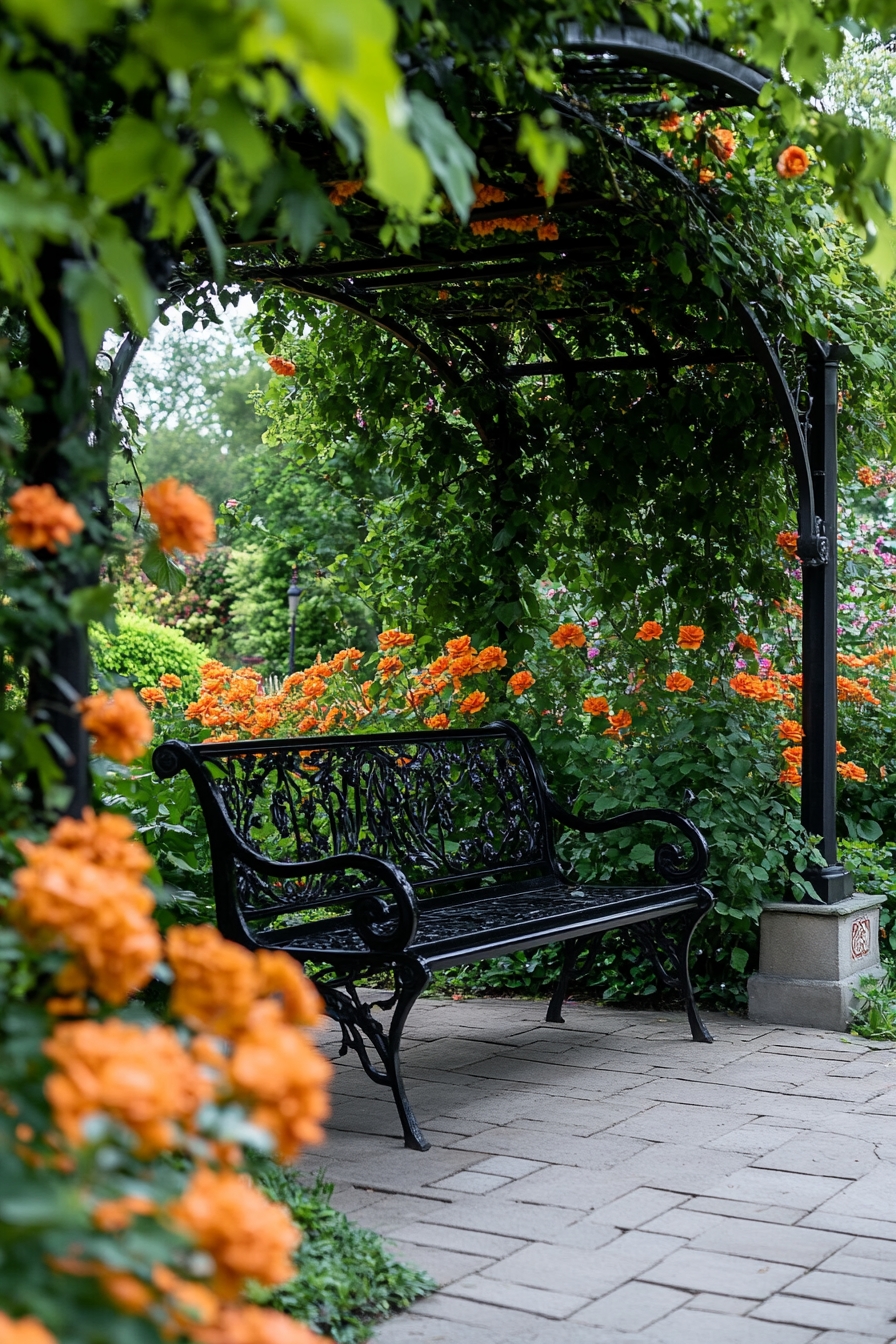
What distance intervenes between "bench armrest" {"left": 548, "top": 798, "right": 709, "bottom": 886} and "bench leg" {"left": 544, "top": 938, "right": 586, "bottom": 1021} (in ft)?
1.36

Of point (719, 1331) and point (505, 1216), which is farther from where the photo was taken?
point (505, 1216)

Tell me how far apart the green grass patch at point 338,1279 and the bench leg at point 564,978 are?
7.05ft

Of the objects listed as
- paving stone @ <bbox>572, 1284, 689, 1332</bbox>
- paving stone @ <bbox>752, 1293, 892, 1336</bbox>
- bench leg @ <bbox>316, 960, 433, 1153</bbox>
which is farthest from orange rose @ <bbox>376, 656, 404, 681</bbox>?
paving stone @ <bbox>752, 1293, 892, 1336</bbox>

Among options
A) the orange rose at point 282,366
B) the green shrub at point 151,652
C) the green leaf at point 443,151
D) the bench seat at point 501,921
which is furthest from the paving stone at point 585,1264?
the green shrub at point 151,652

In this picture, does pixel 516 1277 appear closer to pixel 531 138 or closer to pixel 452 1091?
pixel 452 1091

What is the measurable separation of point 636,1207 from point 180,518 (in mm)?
2156

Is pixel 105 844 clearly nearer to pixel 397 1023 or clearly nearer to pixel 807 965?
pixel 397 1023

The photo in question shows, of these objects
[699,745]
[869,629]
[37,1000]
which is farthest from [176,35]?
[869,629]

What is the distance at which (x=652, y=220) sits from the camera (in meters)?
4.46

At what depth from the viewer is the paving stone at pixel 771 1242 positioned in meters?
2.94

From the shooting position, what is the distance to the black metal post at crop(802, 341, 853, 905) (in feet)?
17.1

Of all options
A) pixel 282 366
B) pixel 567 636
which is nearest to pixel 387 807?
pixel 567 636

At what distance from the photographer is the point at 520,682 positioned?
218 inches

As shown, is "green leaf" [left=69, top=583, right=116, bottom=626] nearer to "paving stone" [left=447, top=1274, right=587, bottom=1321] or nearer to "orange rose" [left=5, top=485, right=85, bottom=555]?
"orange rose" [left=5, top=485, right=85, bottom=555]
